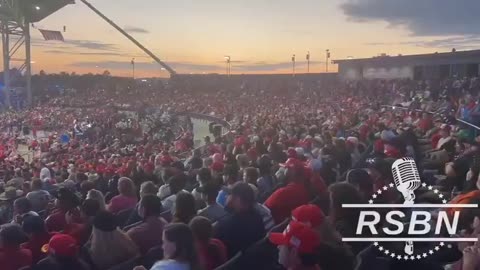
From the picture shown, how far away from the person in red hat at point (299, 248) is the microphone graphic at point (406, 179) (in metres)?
1.69

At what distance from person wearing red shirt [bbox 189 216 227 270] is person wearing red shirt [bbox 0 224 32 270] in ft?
4.38

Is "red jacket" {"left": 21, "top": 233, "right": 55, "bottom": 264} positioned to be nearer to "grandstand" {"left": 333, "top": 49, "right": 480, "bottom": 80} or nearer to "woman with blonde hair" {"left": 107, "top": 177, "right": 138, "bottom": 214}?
"woman with blonde hair" {"left": 107, "top": 177, "right": 138, "bottom": 214}

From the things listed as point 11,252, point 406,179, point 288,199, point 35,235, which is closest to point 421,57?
point 406,179

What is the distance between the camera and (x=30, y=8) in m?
50.8

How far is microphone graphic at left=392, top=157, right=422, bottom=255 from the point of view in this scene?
4.91m

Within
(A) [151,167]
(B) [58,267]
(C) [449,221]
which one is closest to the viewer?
(B) [58,267]

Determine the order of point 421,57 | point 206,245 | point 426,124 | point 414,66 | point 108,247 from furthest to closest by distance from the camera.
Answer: point 414,66 < point 421,57 < point 426,124 < point 108,247 < point 206,245

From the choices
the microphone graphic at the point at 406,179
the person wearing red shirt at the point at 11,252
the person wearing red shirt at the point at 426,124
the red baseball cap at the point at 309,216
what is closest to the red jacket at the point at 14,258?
the person wearing red shirt at the point at 11,252

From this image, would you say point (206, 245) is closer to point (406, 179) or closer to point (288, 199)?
point (288, 199)

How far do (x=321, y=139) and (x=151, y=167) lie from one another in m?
3.02

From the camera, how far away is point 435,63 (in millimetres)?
28109

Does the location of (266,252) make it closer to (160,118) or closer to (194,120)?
(160,118)

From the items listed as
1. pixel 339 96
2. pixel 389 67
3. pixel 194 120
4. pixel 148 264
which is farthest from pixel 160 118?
pixel 148 264

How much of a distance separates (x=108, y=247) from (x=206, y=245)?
763 millimetres
